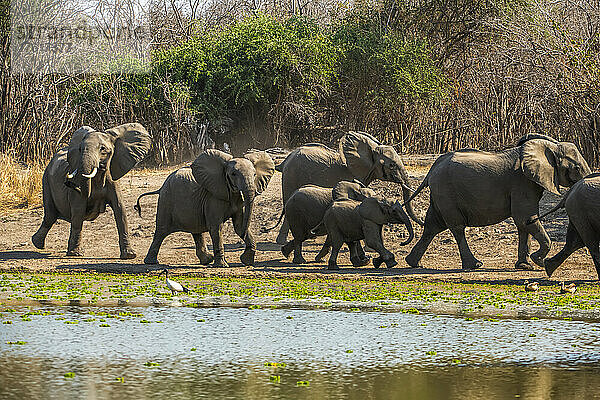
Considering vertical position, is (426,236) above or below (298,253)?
above

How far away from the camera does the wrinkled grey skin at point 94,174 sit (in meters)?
16.6

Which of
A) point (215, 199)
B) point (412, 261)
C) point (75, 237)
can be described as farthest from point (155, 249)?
point (412, 261)

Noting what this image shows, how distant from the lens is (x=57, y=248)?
19.0 m

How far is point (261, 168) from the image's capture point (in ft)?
51.8

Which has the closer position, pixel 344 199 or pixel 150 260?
pixel 344 199

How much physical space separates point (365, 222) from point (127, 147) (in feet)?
14.8

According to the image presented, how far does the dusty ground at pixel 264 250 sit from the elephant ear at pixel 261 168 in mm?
1216

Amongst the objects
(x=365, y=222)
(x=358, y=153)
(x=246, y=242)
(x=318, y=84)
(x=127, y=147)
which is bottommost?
(x=246, y=242)

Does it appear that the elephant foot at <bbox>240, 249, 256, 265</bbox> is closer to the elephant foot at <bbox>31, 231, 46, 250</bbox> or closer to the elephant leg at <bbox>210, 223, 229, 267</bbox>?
the elephant leg at <bbox>210, 223, 229, 267</bbox>

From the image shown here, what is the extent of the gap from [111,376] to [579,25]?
60.8ft

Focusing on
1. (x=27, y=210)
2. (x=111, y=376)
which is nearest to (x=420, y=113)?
(x=27, y=210)

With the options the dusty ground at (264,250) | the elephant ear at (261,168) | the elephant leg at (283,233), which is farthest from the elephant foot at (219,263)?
the elephant leg at (283,233)

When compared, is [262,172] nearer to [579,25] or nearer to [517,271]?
[517,271]

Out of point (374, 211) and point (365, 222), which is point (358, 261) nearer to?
point (365, 222)
